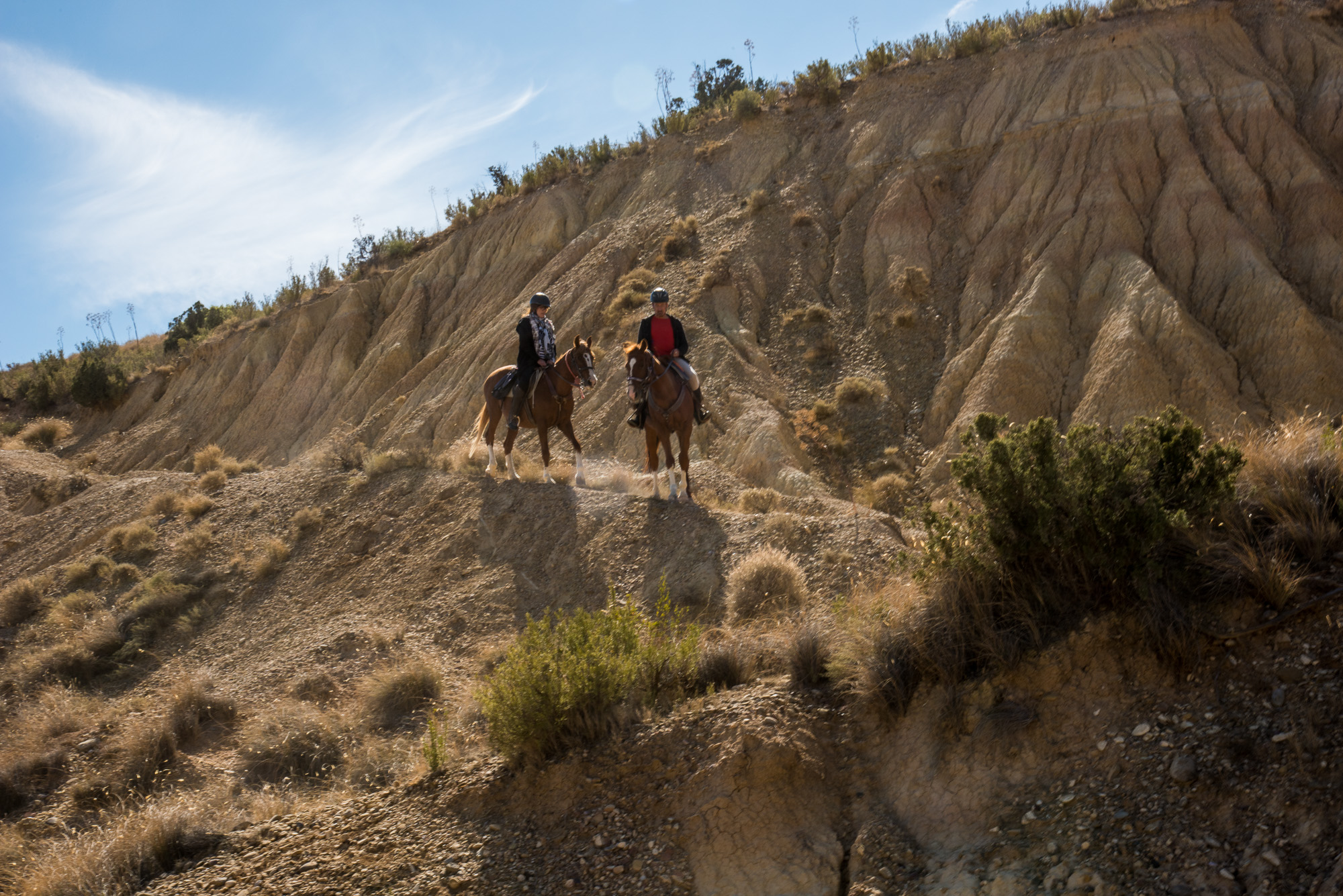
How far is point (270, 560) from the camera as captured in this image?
1523 cm

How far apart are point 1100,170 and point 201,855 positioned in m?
22.6

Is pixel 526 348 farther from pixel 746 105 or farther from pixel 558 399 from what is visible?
pixel 746 105

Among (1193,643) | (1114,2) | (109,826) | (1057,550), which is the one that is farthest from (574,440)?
(1114,2)

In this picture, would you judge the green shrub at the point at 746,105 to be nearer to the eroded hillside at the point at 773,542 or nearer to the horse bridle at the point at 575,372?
the eroded hillside at the point at 773,542

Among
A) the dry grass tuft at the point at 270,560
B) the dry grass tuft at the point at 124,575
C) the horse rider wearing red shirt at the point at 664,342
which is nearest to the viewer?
the horse rider wearing red shirt at the point at 664,342

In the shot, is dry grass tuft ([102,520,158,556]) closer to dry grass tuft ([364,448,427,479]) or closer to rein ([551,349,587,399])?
dry grass tuft ([364,448,427,479])

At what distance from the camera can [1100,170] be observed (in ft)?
70.9

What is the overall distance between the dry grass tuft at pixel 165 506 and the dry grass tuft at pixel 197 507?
229 millimetres

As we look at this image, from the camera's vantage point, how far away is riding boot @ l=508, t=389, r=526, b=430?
1573cm

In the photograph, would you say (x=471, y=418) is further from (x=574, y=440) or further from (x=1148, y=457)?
(x=1148, y=457)

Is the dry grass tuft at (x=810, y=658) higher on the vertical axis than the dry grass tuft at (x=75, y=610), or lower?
lower

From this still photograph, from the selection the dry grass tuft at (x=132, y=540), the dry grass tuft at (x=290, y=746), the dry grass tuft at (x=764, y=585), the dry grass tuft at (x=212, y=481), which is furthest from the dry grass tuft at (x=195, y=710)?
the dry grass tuft at (x=212, y=481)

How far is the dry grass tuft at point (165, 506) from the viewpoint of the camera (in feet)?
60.7

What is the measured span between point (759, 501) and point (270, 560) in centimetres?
850
